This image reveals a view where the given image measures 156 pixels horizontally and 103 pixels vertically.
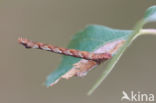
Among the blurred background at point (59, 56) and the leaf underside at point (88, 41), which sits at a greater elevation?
the leaf underside at point (88, 41)

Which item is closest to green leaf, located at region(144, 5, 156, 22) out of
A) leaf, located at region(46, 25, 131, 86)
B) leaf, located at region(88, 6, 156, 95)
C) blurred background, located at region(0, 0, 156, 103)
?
leaf, located at region(88, 6, 156, 95)

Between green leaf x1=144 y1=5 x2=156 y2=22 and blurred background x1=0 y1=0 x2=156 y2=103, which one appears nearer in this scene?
green leaf x1=144 y1=5 x2=156 y2=22

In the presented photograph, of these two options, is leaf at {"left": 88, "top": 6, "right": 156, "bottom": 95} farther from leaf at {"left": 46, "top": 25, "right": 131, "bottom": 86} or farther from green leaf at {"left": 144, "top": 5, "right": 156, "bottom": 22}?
leaf at {"left": 46, "top": 25, "right": 131, "bottom": 86}

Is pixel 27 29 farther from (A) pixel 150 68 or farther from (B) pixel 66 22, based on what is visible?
(A) pixel 150 68

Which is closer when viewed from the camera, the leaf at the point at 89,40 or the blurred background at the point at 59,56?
the leaf at the point at 89,40

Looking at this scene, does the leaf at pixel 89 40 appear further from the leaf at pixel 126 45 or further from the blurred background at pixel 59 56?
the blurred background at pixel 59 56

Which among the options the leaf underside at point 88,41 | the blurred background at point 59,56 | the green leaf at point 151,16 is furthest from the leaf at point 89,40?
the blurred background at point 59,56

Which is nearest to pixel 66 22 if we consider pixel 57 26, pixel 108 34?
pixel 57 26
